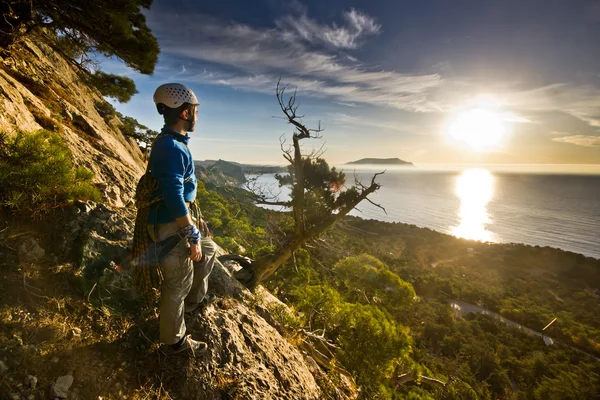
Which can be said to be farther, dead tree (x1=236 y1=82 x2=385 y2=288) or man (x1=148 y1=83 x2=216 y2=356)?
dead tree (x1=236 y1=82 x2=385 y2=288)

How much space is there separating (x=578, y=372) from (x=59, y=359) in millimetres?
43609

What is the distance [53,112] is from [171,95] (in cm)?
588

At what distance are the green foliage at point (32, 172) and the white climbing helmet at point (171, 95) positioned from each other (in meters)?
1.77

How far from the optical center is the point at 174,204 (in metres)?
2.18

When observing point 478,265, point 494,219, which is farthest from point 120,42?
point 494,219

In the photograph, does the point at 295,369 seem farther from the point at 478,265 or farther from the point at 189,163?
the point at 478,265

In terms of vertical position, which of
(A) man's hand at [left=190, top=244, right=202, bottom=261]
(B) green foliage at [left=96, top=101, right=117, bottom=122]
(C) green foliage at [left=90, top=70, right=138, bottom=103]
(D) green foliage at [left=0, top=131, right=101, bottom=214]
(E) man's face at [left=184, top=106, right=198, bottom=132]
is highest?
(B) green foliage at [left=96, top=101, right=117, bottom=122]

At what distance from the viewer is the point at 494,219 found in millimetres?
103750

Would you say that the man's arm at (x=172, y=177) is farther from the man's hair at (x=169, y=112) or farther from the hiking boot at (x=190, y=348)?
the hiking boot at (x=190, y=348)

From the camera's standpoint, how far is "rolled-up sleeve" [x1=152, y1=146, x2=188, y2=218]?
7.02ft

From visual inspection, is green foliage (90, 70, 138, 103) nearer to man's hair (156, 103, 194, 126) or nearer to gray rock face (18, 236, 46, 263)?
gray rock face (18, 236, 46, 263)

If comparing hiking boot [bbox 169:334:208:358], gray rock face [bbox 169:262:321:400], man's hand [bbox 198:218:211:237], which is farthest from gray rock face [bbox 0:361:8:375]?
man's hand [bbox 198:218:211:237]

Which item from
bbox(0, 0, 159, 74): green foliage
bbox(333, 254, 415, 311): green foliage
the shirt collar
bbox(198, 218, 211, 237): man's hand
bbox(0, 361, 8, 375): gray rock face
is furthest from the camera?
bbox(333, 254, 415, 311): green foliage

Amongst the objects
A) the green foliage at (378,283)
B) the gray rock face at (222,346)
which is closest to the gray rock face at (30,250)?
the gray rock face at (222,346)
